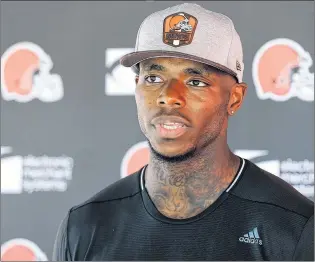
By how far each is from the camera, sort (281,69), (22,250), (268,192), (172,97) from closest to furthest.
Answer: (172,97) < (268,192) < (281,69) < (22,250)

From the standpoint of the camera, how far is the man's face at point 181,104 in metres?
1.20

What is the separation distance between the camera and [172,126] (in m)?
Result: 1.20

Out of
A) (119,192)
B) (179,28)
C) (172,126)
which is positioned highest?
(179,28)

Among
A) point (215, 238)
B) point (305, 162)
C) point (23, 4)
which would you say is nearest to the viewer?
point (215, 238)

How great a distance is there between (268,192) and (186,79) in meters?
0.31

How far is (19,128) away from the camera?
2.59 meters

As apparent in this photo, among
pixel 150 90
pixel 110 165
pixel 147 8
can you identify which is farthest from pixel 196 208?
pixel 147 8

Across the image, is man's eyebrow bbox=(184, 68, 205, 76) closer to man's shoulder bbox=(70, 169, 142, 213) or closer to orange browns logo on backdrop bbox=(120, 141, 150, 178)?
man's shoulder bbox=(70, 169, 142, 213)

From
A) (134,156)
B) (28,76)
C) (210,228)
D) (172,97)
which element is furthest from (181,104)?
(28,76)

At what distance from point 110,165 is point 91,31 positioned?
591 millimetres

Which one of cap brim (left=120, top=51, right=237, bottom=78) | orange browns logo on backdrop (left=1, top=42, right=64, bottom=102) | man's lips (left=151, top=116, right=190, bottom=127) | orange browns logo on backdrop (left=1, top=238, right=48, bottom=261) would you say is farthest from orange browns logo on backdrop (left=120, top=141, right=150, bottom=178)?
man's lips (left=151, top=116, right=190, bottom=127)

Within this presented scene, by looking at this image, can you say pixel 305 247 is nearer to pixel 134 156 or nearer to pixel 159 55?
pixel 159 55

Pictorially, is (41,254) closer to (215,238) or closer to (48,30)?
(48,30)

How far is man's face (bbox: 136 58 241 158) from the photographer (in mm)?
1199
